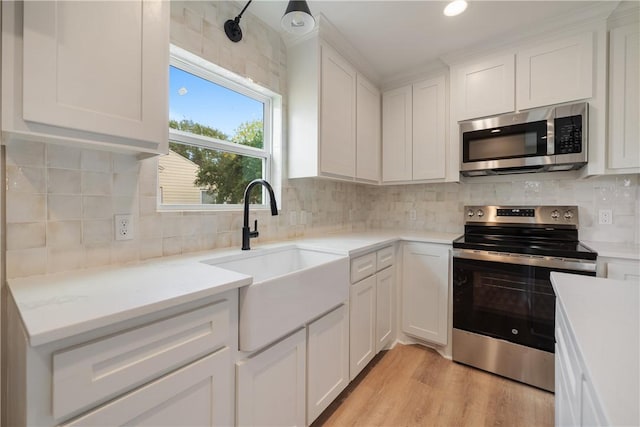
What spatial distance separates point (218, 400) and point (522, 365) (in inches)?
76.1

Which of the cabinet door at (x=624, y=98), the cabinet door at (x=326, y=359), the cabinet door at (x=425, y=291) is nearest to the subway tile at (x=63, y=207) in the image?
the cabinet door at (x=326, y=359)

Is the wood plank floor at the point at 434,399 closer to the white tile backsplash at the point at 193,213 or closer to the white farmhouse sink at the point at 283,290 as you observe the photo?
the white farmhouse sink at the point at 283,290

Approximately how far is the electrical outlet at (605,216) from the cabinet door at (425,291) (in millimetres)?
1129

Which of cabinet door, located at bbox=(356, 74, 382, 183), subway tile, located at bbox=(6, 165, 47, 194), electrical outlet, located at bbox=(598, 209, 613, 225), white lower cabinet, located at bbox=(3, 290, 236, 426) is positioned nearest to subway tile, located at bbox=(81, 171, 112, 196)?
subway tile, located at bbox=(6, 165, 47, 194)

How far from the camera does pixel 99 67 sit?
0.91 metres

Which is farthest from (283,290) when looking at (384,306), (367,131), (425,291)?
(367,131)

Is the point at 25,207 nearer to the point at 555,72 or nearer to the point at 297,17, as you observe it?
the point at 297,17

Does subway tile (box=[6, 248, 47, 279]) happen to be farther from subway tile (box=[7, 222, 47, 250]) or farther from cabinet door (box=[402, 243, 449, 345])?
cabinet door (box=[402, 243, 449, 345])

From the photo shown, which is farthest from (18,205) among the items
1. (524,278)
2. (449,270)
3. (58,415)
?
(524,278)

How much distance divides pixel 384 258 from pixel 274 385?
4.00 ft

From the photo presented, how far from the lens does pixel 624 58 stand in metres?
1.72

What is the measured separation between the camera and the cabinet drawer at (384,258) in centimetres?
200

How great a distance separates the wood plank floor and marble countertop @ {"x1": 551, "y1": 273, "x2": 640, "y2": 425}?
104 cm

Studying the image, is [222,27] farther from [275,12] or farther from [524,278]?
[524,278]
